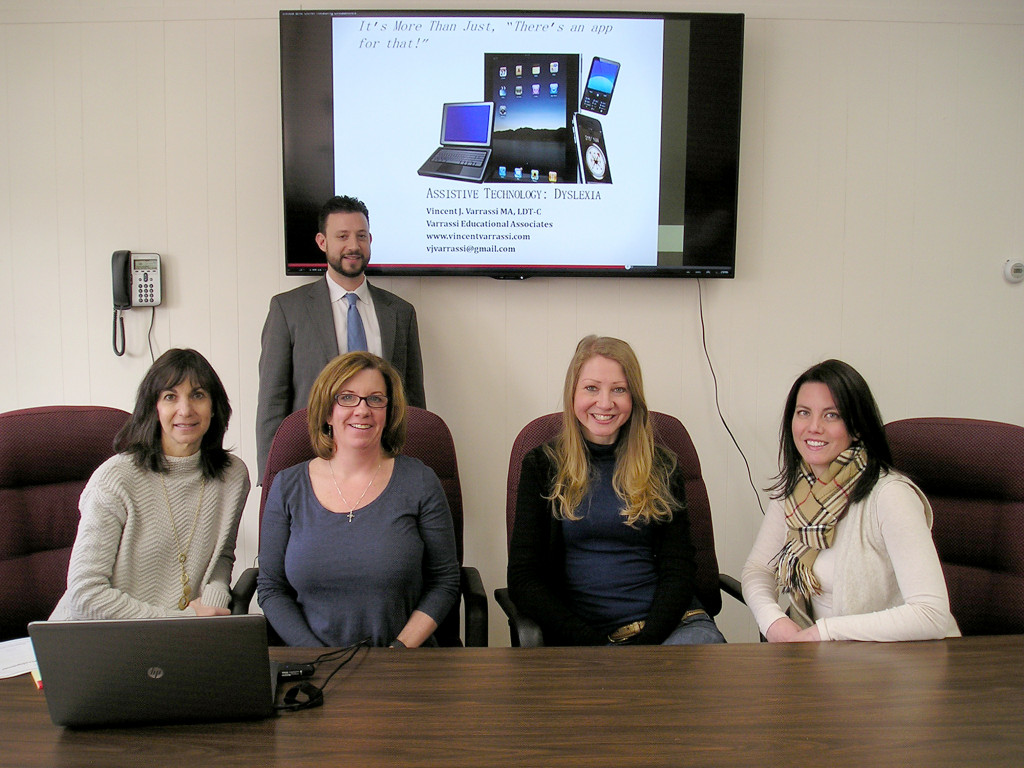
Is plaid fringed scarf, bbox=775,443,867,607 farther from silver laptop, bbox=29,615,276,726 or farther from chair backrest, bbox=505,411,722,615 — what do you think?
silver laptop, bbox=29,615,276,726

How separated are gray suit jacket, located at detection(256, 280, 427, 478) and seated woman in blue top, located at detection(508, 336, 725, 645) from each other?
3.19ft

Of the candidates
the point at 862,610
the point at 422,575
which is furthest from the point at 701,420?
the point at 422,575

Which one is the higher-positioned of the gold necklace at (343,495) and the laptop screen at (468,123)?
the laptop screen at (468,123)

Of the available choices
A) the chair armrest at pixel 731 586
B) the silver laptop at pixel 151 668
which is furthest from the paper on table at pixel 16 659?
the chair armrest at pixel 731 586

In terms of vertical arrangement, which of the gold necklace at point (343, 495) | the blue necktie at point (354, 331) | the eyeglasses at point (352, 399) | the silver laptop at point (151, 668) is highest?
the blue necktie at point (354, 331)

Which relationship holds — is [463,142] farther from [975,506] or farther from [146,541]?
[975,506]

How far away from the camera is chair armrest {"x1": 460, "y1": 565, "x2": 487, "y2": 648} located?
1753mm

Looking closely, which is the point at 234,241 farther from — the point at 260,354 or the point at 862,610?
the point at 862,610

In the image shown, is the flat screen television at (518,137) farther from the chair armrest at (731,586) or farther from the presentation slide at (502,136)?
the chair armrest at (731,586)

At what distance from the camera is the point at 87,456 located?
1905 mm

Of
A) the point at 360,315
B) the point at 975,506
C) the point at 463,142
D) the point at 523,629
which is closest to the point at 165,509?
the point at 523,629

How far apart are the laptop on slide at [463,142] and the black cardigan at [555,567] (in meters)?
Answer: 1.29

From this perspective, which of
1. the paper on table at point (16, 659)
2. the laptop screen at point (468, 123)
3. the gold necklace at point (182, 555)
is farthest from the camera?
the laptop screen at point (468, 123)

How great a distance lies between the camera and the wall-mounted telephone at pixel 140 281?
9.21 ft
